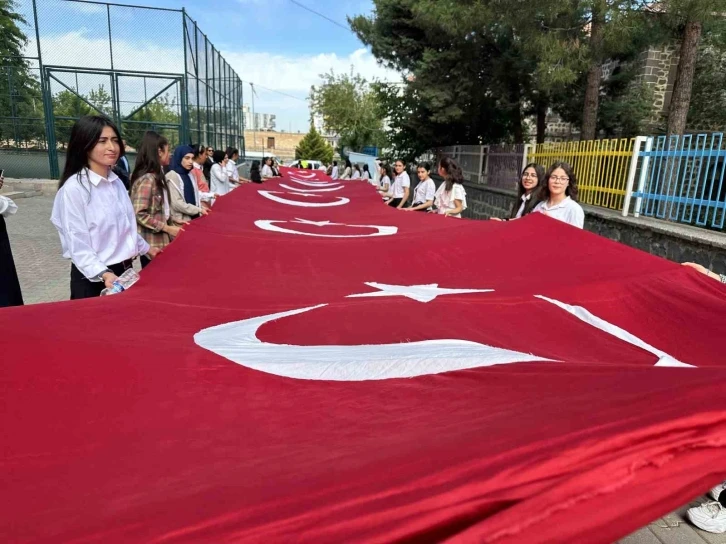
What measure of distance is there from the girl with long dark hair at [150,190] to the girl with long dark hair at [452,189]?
306 cm

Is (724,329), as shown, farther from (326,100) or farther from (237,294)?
(326,100)

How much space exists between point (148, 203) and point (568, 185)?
287 centimetres

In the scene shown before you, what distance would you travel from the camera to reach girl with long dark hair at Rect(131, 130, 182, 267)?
3.25m

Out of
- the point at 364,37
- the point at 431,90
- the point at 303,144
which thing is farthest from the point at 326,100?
the point at 431,90

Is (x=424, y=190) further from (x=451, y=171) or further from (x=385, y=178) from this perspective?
(x=385, y=178)

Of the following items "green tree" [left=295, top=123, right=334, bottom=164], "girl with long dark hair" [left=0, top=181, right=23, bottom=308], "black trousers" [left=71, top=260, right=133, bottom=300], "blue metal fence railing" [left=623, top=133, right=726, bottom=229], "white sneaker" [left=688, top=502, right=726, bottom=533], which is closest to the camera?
"white sneaker" [left=688, top=502, right=726, bottom=533]

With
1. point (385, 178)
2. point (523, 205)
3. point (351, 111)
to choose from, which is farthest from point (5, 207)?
point (351, 111)

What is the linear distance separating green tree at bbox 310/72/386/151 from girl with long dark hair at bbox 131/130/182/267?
3516cm

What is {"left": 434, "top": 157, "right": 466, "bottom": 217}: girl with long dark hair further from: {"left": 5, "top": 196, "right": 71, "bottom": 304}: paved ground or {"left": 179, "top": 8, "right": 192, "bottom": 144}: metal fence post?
{"left": 179, "top": 8, "right": 192, "bottom": 144}: metal fence post

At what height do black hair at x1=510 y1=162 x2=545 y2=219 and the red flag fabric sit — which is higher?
black hair at x1=510 y1=162 x2=545 y2=219

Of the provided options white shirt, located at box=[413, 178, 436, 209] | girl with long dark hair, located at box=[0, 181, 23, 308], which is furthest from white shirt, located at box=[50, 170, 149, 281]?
white shirt, located at box=[413, 178, 436, 209]

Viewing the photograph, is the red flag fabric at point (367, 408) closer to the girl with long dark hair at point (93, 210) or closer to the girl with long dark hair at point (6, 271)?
the girl with long dark hair at point (93, 210)

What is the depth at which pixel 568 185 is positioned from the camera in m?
3.55

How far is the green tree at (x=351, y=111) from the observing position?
38.2 meters
